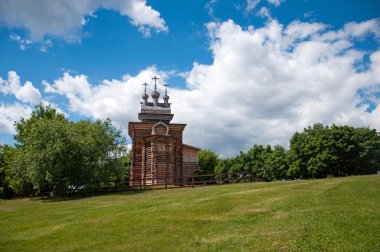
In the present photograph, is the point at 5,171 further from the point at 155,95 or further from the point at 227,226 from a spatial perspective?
the point at 227,226

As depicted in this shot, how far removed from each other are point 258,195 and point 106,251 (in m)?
10.5

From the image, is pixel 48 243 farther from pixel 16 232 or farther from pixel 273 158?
pixel 273 158

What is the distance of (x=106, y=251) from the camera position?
1114cm

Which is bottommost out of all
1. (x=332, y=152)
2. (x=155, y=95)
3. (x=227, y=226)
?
(x=227, y=226)

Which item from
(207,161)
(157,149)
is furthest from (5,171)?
(207,161)

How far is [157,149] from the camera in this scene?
44625 millimetres

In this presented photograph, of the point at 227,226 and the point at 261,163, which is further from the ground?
the point at 261,163

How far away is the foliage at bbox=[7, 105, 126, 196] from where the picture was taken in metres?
31.0

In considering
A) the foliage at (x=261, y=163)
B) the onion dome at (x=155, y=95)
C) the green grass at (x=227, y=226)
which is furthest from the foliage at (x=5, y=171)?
the foliage at (x=261, y=163)

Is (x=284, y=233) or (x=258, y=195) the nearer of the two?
(x=284, y=233)

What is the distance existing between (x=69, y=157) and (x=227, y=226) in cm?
2307

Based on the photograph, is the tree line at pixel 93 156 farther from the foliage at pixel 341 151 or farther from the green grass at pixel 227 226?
the green grass at pixel 227 226

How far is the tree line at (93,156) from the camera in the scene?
3161 cm

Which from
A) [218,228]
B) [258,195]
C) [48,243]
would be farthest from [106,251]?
[258,195]
